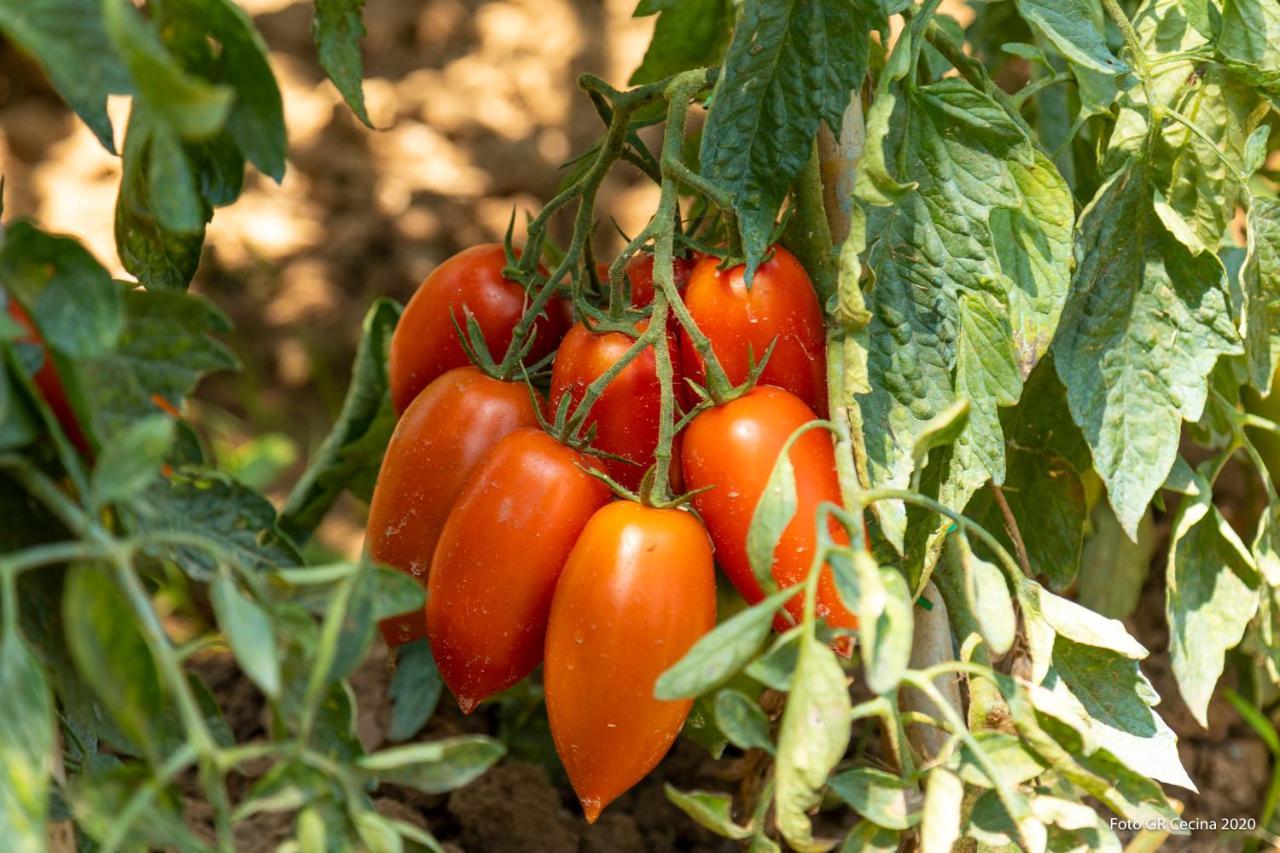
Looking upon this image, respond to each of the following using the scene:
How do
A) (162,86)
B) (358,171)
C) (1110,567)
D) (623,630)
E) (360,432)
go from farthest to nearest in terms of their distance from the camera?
(358,171), (1110,567), (360,432), (623,630), (162,86)

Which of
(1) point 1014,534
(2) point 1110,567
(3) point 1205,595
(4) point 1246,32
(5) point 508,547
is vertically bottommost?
(2) point 1110,567

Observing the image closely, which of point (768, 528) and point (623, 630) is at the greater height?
point (768, 528)

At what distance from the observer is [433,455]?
3.19ft

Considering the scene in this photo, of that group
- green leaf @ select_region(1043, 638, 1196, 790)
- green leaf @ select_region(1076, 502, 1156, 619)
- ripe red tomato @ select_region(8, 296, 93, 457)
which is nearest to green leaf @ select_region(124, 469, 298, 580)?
ripe red tomato @ select_region(8, 296, 93, 457)

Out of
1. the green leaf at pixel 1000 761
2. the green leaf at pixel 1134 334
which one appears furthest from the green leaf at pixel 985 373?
the green leaf at pixel 1000 761

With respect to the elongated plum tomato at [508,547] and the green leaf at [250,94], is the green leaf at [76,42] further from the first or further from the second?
the elongated plum tomato at [508,547]

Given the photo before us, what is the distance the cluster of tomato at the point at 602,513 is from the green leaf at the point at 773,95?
5cm

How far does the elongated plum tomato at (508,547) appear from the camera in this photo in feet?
2.89

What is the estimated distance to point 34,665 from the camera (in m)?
0.55

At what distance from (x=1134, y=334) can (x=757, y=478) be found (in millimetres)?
339

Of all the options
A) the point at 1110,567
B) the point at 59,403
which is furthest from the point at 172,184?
the point at 1110,567

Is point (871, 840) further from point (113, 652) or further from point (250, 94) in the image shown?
point (250, 94)

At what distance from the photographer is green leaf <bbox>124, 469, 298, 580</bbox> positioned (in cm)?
69

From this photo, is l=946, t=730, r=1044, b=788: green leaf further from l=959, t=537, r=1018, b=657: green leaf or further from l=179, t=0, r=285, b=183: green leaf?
l=179, t=0, r=285, b=183: green leaf
